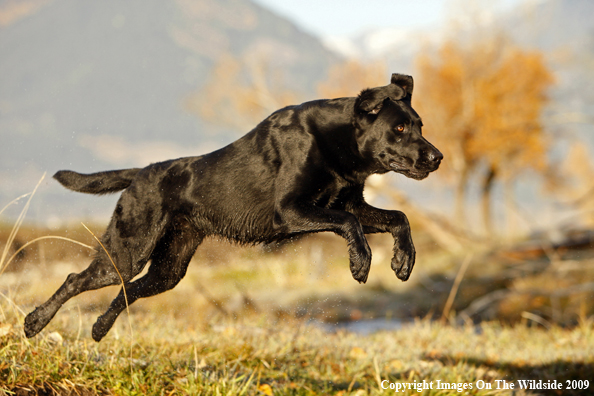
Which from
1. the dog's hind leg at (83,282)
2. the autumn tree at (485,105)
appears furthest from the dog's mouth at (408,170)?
the autumn tree at (485,105)

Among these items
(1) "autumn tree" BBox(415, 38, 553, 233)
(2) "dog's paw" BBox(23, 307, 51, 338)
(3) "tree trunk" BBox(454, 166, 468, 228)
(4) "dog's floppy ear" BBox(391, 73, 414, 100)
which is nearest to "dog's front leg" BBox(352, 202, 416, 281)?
(4) "dog's floppy ear" BBox(391, 73, 414, 100)

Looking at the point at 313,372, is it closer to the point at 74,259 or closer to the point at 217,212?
the point at 217,212

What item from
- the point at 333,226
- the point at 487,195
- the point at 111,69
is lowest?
the point at 333,226

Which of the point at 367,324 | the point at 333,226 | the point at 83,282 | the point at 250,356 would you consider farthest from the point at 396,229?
the point at 367,324

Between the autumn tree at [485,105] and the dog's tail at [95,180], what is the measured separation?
1374cm

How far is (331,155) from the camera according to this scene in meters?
3.04

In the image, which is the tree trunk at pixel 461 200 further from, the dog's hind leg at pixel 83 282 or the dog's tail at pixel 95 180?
the dog's hind leg at pixel 83 282

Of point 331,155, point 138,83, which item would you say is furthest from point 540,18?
point 138,83

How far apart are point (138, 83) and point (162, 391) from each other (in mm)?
149703

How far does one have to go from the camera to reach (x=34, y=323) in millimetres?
3092

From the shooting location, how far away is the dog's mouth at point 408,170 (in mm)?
2936

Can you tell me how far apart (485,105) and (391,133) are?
15835 mm

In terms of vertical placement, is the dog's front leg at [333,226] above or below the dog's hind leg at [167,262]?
above

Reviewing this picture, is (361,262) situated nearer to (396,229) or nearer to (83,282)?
(396,229)
